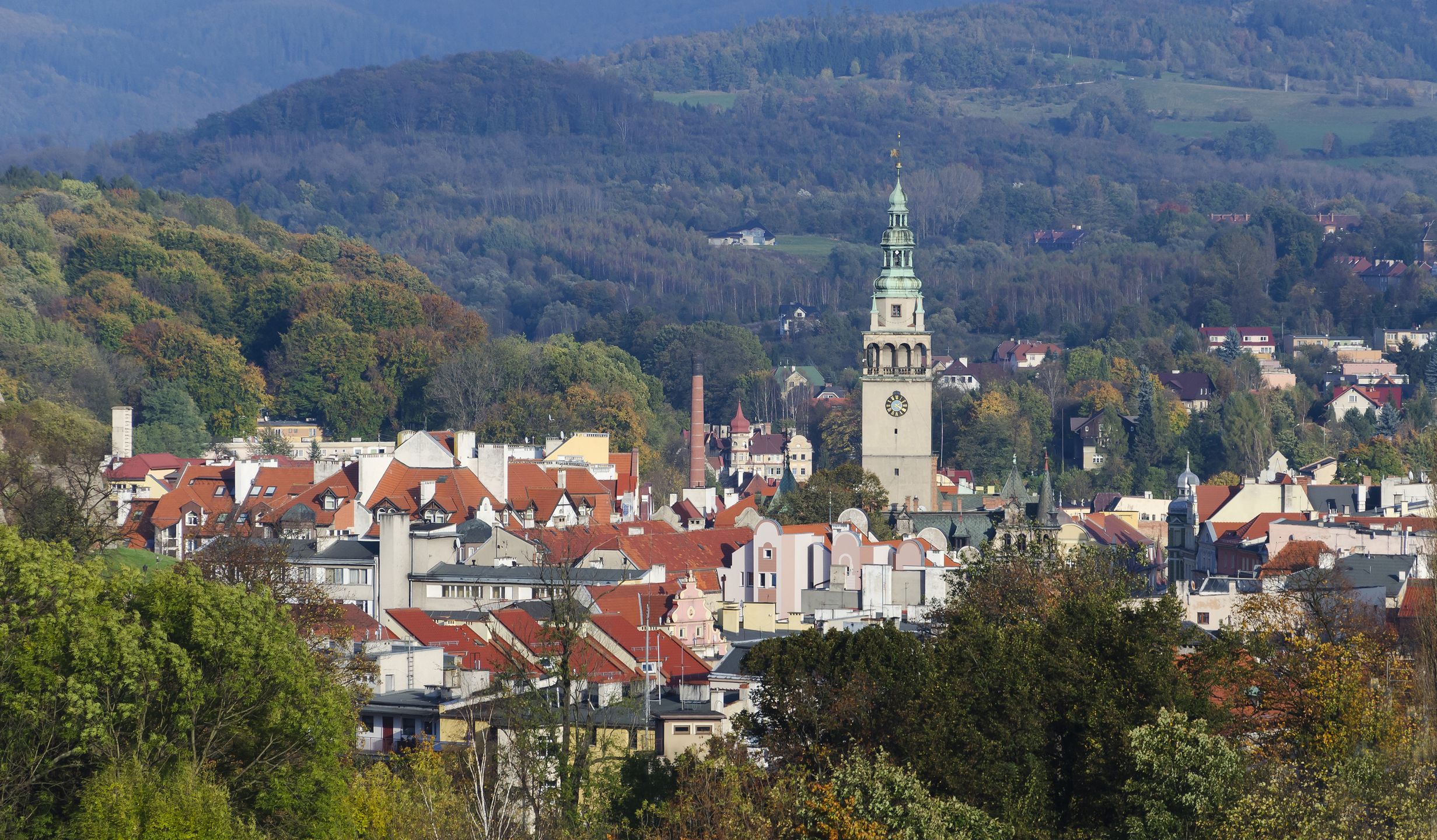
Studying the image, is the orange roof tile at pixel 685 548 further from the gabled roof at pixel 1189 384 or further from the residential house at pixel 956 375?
the residential house at pixel 956 375

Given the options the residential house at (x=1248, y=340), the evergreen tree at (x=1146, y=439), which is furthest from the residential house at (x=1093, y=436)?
the residential house at (x=1248, y=340)

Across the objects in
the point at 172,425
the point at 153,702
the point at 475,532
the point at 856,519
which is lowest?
the point at 153,702

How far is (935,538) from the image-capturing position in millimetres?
80250

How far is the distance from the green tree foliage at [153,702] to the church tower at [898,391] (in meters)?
59.2

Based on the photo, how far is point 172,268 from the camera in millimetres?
141500

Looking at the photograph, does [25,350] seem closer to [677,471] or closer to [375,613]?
[677,471]

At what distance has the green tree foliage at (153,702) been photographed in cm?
3209

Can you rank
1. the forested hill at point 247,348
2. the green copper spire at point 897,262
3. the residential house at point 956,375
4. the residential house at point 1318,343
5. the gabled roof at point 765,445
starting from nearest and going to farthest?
1. the green copper spire at point 897,262
2. the forested hill at point 247,348
3. the gabled roof at point 765,445
4. the residential house at point 956,375
5. the residential house at point 1318,343

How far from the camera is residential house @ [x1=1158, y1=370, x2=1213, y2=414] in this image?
510 feet

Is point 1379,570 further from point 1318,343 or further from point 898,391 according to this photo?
point 1318,343

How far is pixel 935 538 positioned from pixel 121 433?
3500cm

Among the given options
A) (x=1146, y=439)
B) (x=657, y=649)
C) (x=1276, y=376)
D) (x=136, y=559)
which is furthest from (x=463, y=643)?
(x=1276, y=376)

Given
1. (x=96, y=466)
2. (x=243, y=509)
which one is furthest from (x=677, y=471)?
(x=96, y=466)

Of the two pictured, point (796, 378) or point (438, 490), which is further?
point (796, 378)
